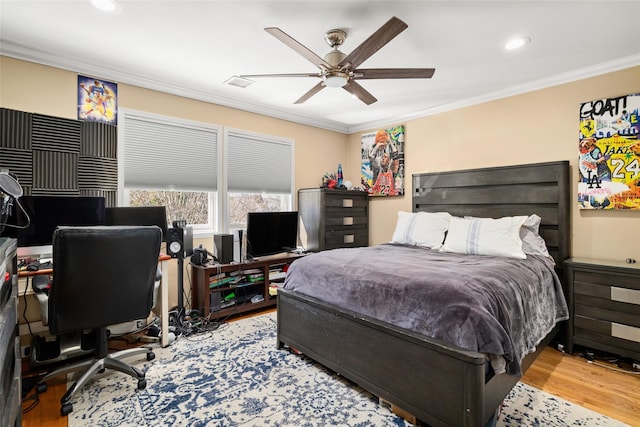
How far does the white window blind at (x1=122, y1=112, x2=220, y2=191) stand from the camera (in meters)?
3.21

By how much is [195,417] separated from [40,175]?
2428 mm

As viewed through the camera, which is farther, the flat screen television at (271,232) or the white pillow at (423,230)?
the flat screen television at (271,232)

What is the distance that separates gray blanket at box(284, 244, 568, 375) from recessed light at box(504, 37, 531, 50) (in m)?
1.73

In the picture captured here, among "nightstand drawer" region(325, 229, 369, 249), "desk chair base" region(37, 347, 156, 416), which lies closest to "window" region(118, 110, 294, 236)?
"nightstand drawer" region(325, 229, 369, 249)

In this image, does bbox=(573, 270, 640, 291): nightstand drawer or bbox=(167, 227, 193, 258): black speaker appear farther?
bbox=(167, 227, 193, 258): black speaker

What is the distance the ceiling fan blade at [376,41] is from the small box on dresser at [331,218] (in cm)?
223

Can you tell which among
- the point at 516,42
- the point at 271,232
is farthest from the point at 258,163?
the point at 516,42

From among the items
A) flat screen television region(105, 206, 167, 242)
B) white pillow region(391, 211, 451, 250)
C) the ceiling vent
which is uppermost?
the ceiling vent

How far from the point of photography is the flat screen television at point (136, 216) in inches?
113

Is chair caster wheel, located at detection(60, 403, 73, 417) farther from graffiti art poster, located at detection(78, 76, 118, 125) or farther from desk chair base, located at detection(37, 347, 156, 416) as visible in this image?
graffiti art poster, located at detection(78, 76, 118, 125)

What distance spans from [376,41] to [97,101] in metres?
2.68

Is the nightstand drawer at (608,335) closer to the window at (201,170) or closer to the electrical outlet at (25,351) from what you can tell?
the window at (201,170)

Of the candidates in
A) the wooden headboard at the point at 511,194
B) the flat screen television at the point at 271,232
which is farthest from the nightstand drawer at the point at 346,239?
the wooden headboard at the point at 511,194

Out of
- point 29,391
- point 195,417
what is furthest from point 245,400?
point 29,391
